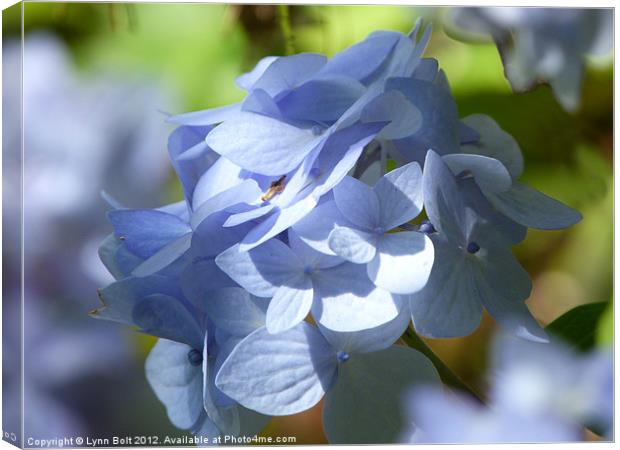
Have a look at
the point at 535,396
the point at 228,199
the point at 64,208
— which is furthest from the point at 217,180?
the point at 535,396

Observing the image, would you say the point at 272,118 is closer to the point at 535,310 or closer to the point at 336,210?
the point at 336,210

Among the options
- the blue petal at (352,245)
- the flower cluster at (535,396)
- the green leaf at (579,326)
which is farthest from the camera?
the green leaf at (579,326)

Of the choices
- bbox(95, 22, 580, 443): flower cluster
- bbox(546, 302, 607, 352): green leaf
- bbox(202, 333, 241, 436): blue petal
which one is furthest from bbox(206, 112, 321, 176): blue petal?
bbox(546, 302, 607, 352): green leaf

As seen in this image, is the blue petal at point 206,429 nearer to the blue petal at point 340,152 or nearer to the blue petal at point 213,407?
the blue petal at point 213,407

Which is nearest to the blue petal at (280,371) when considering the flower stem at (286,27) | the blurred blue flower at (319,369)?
the blurred blue flower at (319,369)

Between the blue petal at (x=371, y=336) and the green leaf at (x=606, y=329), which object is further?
the green leaf at (x=606, y=329)

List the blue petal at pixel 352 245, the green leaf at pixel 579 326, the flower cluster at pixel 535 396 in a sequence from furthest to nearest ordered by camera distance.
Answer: the green leaf at pixel 579 326, the blue petal at pixel 352 245, the flower cluster at pixel 535 396

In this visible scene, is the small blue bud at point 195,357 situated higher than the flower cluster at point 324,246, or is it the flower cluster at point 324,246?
the flower cluster at point 324,246

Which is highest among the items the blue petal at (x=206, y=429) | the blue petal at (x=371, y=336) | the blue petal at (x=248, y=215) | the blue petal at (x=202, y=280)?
the blue petal at (x=248, y=215)
